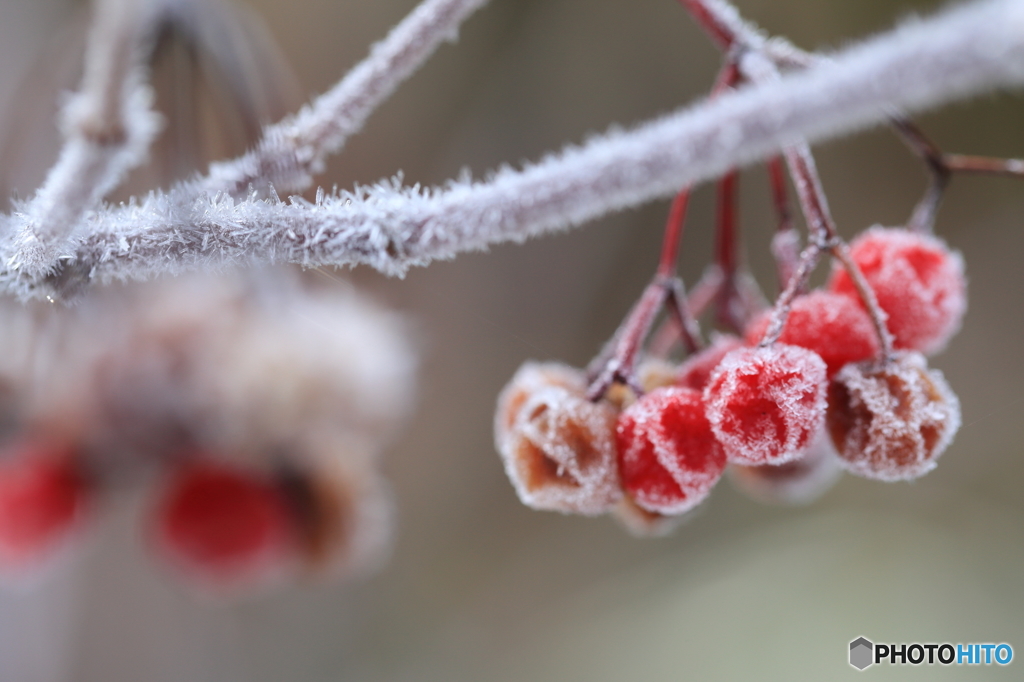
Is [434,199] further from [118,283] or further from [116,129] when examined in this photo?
[118,283]

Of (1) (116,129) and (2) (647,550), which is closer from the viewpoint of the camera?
(1) (116,129)

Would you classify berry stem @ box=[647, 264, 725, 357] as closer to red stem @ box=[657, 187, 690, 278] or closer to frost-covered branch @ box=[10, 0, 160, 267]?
red stem @ box=[657, 187, 690, 278]

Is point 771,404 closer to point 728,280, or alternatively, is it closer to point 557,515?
point 728,280

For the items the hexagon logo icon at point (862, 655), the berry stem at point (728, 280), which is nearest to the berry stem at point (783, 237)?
the berry stem at point (728, 280)

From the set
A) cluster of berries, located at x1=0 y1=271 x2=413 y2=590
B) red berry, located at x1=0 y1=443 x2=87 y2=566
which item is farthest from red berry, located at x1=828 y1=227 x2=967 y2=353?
red berry, located at x1=0 y1=443 x2=87 y2=566

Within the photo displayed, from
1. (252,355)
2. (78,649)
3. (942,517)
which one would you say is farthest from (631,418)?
(78,649)

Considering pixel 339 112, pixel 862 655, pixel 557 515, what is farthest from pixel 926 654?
pixel 557 515
